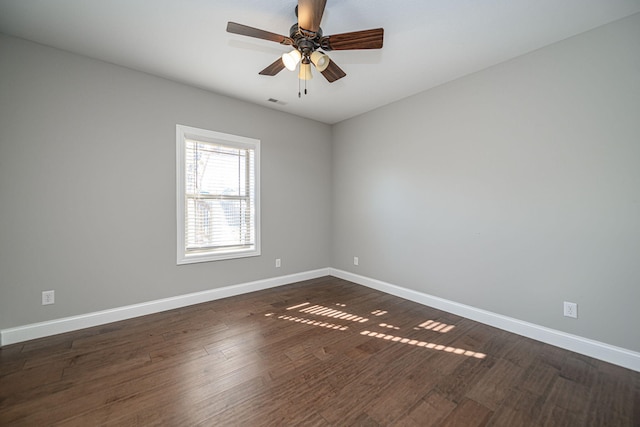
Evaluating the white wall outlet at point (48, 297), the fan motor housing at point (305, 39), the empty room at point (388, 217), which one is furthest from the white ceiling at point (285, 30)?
the white wall outlet at point (48, 297)

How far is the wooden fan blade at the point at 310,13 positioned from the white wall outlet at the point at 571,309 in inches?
123

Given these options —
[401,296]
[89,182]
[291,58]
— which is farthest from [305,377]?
[89,182]

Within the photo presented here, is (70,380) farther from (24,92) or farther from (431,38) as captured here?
(431,38)

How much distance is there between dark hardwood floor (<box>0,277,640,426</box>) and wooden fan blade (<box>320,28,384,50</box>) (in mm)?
2473

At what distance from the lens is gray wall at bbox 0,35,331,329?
7.71 feet

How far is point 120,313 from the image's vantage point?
111 inches

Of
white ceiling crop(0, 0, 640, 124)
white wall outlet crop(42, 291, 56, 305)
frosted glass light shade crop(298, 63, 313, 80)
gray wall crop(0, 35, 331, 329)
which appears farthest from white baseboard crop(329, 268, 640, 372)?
white wall outlet crop(42, 291, 56, 305)

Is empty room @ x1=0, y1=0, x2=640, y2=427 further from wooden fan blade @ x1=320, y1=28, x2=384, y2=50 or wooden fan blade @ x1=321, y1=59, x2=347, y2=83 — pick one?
wooden fan blade @ x1=321, y1=59, x2=347, y2=83

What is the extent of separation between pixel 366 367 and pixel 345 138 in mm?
3535

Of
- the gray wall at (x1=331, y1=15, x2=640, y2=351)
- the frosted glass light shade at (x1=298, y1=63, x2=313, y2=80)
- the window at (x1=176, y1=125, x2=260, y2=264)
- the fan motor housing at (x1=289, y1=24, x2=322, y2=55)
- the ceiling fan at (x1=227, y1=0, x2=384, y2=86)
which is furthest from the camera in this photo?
the window at (x1=176, y1=125, x2=260, y2=264)

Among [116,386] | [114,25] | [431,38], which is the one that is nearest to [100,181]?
[114,25]

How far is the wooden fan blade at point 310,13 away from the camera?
1660 mm

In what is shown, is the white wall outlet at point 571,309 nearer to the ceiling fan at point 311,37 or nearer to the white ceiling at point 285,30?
the white ceiling at point 285,30

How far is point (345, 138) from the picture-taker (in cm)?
451
